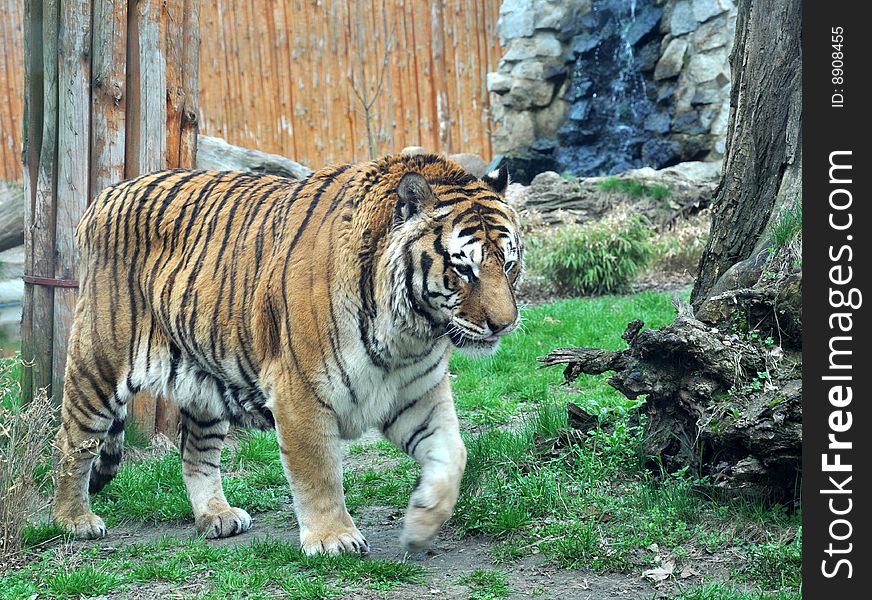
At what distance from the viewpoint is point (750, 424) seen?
428 cm

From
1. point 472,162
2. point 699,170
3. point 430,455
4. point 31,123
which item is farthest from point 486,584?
point 472,162

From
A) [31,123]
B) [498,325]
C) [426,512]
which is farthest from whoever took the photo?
[31,123]

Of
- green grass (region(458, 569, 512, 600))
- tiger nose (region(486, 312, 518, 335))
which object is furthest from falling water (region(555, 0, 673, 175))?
green grass (region(458, 569, 512, 600))

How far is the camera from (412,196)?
4.33 m

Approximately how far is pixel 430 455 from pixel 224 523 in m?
1.36

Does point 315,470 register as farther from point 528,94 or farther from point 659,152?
point 528,94

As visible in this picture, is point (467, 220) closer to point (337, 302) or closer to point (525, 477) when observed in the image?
point (337, 302)

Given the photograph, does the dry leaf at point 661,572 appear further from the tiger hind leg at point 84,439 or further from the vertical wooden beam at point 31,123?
the vertical wooden beam at point 31,123

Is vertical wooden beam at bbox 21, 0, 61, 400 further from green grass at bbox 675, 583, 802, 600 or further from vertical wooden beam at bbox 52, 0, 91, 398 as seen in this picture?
green grass at bbox 675, 583, 802, 600

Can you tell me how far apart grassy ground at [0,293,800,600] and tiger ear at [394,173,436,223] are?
1.51 meters

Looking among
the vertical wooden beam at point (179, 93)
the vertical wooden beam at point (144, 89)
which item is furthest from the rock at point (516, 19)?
the vertical wooden beam at point (144, 89)

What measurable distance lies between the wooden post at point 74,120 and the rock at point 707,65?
1013 centimetres

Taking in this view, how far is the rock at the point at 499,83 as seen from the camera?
52.1 ft

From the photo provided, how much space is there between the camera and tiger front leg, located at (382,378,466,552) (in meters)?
4.33
